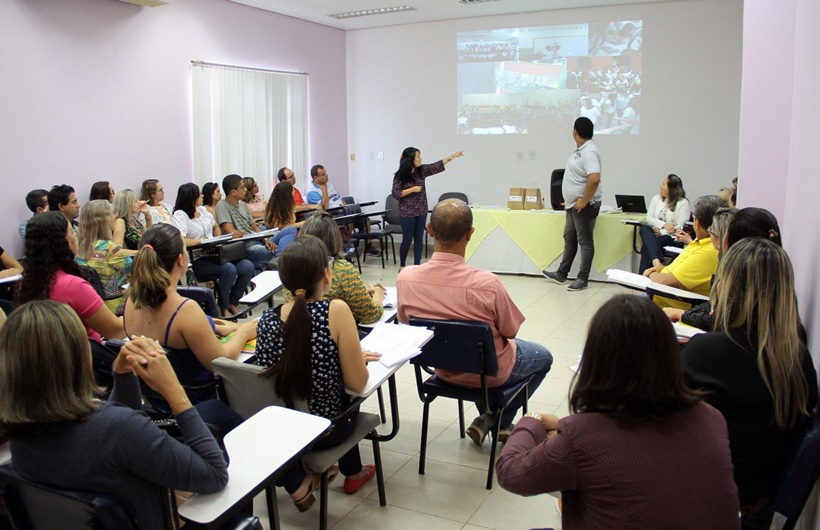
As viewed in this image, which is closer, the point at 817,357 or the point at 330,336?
the point at 817,357

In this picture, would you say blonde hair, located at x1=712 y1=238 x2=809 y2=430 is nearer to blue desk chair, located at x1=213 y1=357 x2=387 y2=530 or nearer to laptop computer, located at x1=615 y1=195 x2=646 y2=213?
blue desk chair, located at x1=213 y1=357 x2=387 y2=530

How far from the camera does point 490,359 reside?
284cm

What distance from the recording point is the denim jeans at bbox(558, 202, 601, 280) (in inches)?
275

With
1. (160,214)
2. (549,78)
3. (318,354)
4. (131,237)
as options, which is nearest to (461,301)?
(318,354)

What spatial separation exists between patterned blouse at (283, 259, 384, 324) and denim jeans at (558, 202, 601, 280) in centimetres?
438

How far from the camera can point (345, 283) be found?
117 inches

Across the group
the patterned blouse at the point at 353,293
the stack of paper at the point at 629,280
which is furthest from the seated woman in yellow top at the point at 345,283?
the stack of paper at the point at 629,280

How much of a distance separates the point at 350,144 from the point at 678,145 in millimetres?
4730

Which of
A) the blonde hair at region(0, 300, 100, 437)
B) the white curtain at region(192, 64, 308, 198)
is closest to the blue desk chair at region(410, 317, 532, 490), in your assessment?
the blonde hair at region(0, 300, 100, 437)

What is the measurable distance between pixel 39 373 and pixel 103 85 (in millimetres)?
5823

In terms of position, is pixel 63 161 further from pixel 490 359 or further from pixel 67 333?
pixel 67 333

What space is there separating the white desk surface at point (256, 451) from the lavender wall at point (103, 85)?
15.7 feet

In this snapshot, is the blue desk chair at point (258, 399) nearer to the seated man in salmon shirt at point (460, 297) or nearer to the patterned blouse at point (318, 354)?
the patterned blouse at point (318, 354)

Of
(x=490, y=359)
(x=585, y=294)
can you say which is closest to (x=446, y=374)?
(x=490, y=359)
